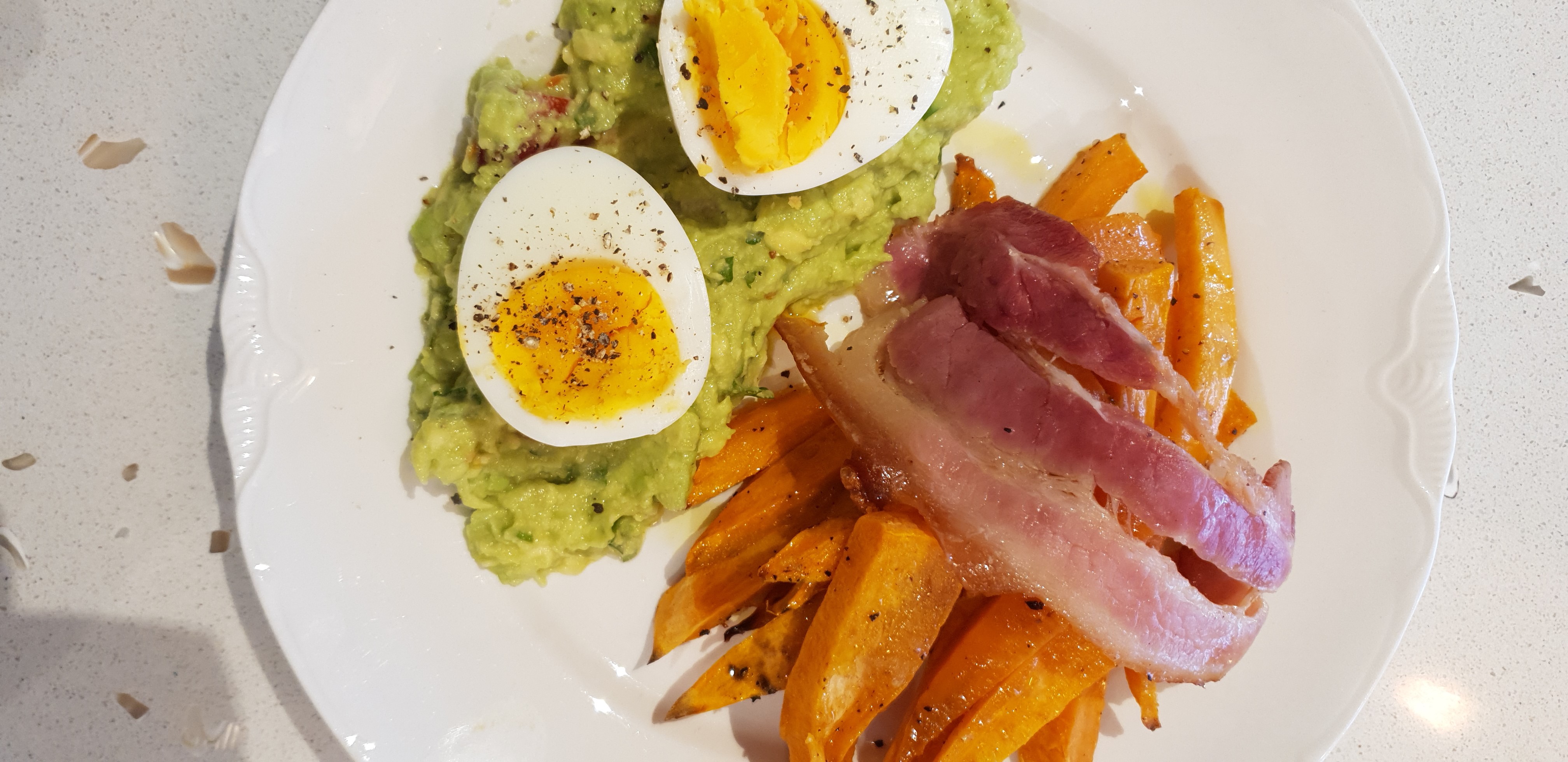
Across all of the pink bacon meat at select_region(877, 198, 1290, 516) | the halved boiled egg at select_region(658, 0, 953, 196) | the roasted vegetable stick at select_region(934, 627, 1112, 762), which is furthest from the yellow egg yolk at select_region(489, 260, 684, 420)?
the roasted vegetable stick at select_region(934, 627, 1112, 762)

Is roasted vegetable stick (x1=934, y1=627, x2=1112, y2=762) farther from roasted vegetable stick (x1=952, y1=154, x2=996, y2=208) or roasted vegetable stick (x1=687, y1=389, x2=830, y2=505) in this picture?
roasted vegetable stick (x1=952, y1=154, x2=996, y2=208)

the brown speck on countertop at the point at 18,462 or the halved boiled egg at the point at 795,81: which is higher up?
the halved boiled egg at the point at 795,81

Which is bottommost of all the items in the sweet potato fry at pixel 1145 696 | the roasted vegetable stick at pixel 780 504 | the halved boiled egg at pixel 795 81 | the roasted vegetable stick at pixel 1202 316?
the sweet potato fry at pixel 1145 696

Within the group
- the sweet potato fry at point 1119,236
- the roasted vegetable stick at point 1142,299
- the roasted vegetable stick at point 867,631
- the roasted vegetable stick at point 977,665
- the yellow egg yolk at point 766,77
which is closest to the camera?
the yellow egg yolk at point 766,77

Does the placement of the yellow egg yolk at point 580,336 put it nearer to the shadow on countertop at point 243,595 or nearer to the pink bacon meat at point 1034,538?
the pink bacon meat at point 1034,538

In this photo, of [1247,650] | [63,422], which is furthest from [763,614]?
[63,422]

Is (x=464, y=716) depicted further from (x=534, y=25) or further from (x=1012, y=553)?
(x=534, y=25)

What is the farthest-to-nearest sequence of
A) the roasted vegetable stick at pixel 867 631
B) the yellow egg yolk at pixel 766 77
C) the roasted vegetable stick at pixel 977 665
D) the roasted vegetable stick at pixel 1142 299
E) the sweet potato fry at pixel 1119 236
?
the sweet potato fry at pixel 1119 236
the roasted vegetable stick at pixel 1142 299
the roasted vegetable stick at pixel 977 665
the roasted vegetable stick at pixel 867 631
the yellow egg yolk at pixel 766 77

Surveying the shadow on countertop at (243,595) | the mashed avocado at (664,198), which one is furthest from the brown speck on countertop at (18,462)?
the mashed avocado at (664,198)
